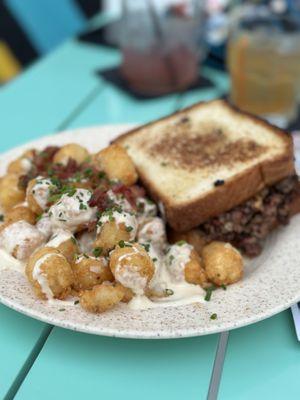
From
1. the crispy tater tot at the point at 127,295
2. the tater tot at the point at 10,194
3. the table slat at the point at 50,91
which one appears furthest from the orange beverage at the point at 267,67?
the crispy tater tot at the point at 127,295

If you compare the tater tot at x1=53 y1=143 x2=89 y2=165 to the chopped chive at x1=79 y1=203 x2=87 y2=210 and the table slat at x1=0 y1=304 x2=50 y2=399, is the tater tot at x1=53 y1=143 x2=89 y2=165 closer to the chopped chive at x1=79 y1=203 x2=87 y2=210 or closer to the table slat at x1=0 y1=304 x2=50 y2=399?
the chopped chive at x1=79 y1=203 x2=87 y2=210

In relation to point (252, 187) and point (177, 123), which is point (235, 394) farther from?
point (177, 123)

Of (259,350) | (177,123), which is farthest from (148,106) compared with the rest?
(259,350)

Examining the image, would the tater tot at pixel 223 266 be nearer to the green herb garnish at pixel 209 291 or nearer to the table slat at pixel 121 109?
the green herb garnish at pixel 209 291

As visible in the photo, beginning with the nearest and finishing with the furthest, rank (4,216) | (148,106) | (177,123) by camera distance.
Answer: (4,216), (177,123), (148,106)

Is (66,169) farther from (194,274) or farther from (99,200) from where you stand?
(194,274)

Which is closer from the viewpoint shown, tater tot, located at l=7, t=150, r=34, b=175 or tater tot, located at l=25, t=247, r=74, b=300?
tater tot, located at l=25, t=247, r=74, b=300

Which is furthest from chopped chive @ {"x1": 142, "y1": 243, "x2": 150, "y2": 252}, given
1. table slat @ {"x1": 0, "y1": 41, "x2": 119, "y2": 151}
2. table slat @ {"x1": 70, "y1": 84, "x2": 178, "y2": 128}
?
table slat @ {"x1": 70, "y1": 84, "x2": 178, "y2": 128}
